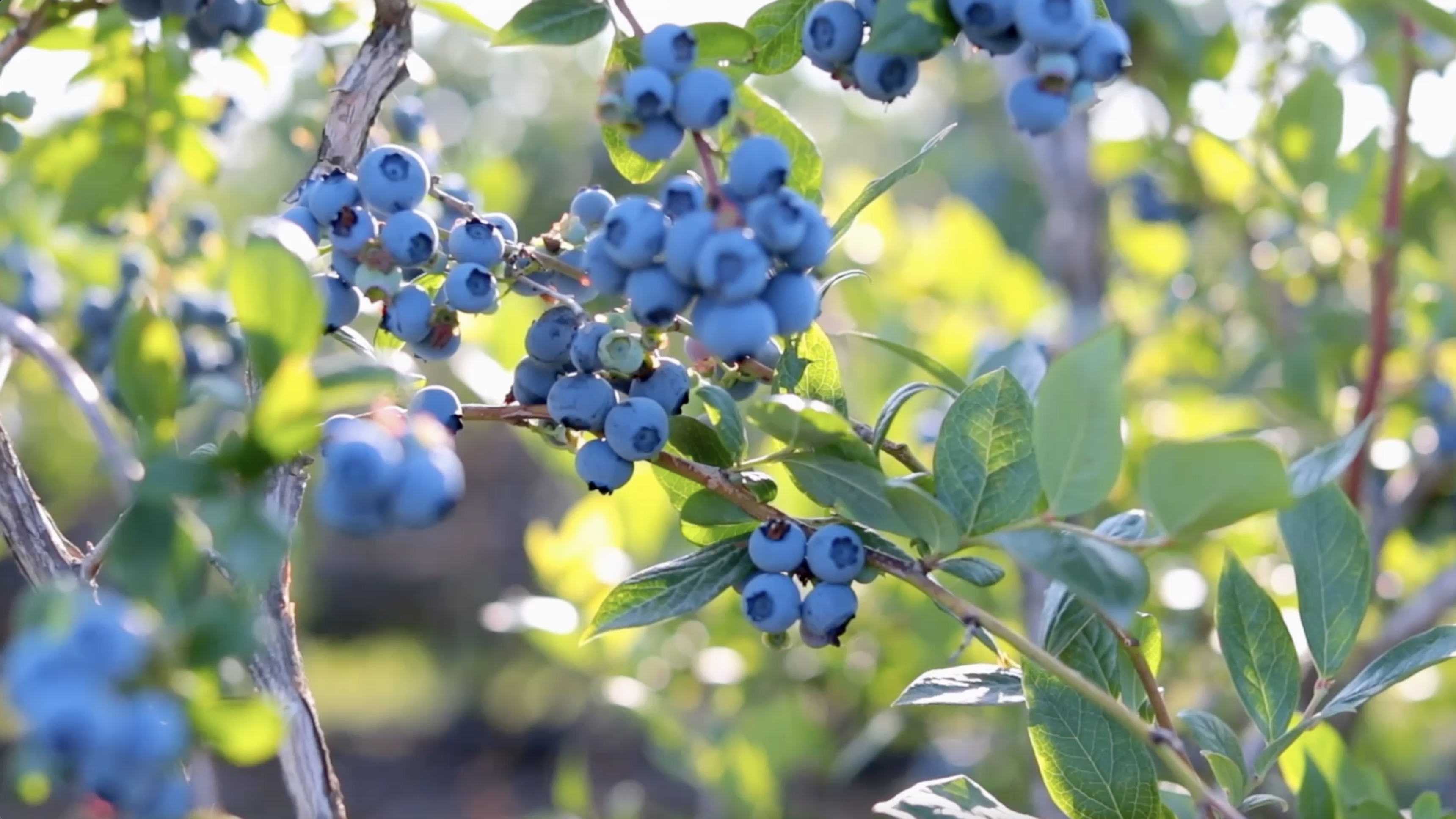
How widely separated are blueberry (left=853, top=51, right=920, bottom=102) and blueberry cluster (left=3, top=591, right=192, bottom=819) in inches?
21.1

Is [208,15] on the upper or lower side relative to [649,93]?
lower

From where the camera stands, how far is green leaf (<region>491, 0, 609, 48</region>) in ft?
3.09

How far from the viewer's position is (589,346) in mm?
890

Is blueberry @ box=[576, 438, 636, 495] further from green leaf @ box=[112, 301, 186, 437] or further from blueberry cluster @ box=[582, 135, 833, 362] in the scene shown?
green leaf @ box=[112, 301, 186, 437]

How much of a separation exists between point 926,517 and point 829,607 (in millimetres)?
105

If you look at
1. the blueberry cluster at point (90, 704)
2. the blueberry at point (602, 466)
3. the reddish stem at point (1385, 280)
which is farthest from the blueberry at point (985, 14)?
the reddish stem at point (1385, 280)

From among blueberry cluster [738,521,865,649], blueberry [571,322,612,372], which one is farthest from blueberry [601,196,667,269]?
blueberry cluster [738,521,865,649]

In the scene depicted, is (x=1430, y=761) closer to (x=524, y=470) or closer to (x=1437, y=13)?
(x=1437, y=13)

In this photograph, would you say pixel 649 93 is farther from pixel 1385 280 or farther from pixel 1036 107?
pixel 1385 280

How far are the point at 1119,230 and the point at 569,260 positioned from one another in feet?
7.60

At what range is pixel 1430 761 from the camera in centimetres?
323

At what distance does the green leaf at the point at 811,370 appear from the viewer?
36.8 inches

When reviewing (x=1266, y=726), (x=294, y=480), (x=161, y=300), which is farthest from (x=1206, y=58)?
(x=294, y=480)

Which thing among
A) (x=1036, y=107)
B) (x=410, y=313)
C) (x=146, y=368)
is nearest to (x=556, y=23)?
(x=410, y=313)
